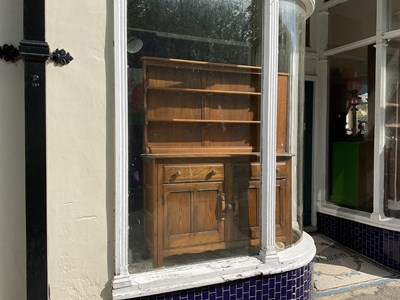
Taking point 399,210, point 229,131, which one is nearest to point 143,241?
point 229,131

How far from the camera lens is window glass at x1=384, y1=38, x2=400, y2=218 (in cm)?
353

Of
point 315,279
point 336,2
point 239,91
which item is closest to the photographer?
point 239,91

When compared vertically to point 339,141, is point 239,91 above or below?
above

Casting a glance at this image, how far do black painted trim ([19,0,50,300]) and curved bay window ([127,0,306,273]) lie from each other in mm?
471

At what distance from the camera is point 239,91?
2.33m

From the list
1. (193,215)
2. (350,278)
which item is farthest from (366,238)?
(193,215)

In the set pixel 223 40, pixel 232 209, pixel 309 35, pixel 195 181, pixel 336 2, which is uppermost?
pixel 336 2

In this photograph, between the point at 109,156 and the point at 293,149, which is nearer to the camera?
the point at 109,156

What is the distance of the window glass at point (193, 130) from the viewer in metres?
2.02

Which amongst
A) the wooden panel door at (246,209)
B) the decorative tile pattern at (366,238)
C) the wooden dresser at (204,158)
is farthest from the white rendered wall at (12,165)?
the decorative tile pattern at (366,238)

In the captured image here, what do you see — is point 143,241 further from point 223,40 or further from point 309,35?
point 309,35

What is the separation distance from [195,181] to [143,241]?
1.59ft

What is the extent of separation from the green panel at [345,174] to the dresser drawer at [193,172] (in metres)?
2.38

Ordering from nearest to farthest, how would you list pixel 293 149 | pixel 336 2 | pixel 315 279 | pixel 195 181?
pixel 195 181 < pixel 293 149 < pixel 315 279 < pixel 336 2
